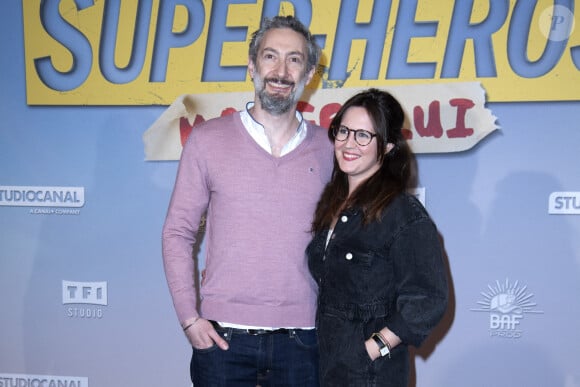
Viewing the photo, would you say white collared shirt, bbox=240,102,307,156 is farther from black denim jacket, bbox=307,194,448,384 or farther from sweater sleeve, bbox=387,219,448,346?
sweater sleeve, bbox=387,219,448,346

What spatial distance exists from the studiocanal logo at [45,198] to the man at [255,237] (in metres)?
0.98

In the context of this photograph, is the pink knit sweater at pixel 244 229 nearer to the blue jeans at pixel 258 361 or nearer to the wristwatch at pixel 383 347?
the blue jeans at pixel 258 361

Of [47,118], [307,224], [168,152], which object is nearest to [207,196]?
[307,224]

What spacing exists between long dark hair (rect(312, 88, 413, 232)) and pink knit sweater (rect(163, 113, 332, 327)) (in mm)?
121

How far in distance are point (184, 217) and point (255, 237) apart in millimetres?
222

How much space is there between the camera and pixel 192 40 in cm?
236

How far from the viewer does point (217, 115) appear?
2.38 metres

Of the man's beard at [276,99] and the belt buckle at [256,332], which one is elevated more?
the man's beard at [276,99]

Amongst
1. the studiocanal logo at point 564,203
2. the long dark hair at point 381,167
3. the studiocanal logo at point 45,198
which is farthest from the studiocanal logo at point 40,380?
the studiocanal logo at point 564,203

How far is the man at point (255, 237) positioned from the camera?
5.34ft

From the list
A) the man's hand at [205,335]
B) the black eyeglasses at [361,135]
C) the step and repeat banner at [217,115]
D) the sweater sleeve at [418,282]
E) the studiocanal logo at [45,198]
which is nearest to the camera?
the sweater sleeve at [418,282]

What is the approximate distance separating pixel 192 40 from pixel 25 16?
2.38 ft

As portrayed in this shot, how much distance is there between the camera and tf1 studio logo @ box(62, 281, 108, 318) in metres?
2.52

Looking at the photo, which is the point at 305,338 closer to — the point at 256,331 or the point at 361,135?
the point at 256,331
